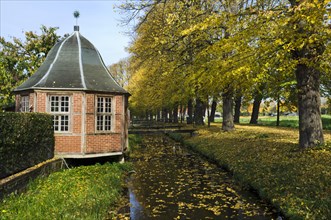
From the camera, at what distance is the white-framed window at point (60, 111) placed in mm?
14227

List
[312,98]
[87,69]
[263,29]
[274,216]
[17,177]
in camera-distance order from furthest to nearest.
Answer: [87,69] < [312,98] < [263,29] < [17,177] < [274,216]

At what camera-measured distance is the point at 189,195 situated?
423 inches

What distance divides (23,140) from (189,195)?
601 cm

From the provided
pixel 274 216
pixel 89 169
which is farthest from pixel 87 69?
pixel 274 216

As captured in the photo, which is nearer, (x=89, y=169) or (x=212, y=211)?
(x=212, y=211)

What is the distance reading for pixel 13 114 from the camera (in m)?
9.76

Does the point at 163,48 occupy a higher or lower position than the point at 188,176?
higher

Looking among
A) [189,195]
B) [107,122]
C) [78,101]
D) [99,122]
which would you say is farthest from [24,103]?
[189,195]

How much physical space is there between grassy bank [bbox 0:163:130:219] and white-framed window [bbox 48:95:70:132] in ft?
9.14

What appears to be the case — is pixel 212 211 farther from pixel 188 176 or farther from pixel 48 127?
pixel 48 127

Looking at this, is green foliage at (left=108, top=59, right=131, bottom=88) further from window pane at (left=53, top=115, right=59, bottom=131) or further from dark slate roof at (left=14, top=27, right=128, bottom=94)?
window pane at (left=53, top=115, right=59, bottom=131)

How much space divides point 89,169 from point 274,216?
7.87m

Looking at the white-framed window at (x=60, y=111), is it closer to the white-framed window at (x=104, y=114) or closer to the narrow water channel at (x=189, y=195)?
the white-framed window at (x=104, y=114)

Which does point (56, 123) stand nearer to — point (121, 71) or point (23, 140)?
point (23, 140)
